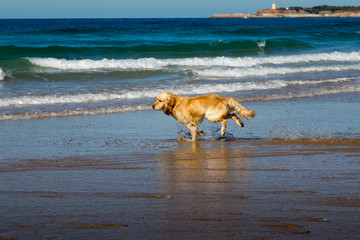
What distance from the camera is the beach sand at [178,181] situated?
391cm

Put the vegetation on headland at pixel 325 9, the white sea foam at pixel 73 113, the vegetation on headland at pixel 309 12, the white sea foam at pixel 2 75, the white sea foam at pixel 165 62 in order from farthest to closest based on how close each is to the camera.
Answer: the vegetation on headland at pixel 325 9, the vegetation on headland at pixel 309 12, the white sea foam at pixel 165 62, the white sea foam at pixel 2 75, the white sea foam at pixel 73 113

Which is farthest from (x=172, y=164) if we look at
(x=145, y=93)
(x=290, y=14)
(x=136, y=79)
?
(x=290, y=14)

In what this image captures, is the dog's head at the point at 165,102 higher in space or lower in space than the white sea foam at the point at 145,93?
higher

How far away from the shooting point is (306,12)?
7013 inches

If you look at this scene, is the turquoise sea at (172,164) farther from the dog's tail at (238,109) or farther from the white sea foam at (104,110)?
the dog's tail at (238,109)

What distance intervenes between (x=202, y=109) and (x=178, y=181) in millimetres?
2864

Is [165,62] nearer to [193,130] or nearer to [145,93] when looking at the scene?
[145,93]

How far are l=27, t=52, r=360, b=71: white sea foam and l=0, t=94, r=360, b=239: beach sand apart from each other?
10722mm

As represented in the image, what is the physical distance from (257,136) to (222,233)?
458 centimetres

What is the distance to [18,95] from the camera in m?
12.7

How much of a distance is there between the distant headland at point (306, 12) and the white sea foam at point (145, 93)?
162 m

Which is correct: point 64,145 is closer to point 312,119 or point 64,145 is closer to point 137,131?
point 137,131

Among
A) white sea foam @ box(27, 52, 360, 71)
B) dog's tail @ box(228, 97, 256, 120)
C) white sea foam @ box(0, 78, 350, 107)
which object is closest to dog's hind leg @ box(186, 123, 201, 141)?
dog's tail @ box(228, 97, 256, 120)

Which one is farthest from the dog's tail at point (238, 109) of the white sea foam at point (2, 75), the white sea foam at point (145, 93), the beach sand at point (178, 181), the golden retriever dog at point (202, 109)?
the white sea foam at point (2, 75)
